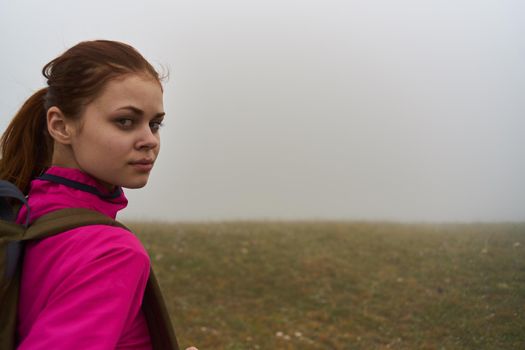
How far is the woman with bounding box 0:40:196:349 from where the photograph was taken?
4.76ft

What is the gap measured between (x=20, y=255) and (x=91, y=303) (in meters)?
0.34

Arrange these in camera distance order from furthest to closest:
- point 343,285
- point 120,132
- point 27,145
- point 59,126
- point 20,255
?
point 343,285 < point 27,145 < point 59,126 < point 120,132 < point 20,255

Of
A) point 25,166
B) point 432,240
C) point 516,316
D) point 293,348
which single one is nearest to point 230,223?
point 432,240

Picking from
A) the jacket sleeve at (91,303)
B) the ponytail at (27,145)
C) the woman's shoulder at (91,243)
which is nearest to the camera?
the jacket sleeve at (91,303)

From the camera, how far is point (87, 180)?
1.88 m

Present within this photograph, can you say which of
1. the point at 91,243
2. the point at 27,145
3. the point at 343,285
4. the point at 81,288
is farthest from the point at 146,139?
the point at 343,285

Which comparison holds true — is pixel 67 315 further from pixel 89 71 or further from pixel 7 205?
pixel 89 71

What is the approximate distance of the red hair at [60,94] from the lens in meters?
1.86

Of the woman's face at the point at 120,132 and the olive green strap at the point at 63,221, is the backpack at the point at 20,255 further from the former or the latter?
the woman's face at the point at 120,132

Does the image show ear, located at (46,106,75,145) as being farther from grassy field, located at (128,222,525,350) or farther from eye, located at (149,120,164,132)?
grassy field, located at (128,222,525,350)

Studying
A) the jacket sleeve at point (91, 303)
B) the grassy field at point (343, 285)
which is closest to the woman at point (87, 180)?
the jacket sleeve at point (91, 303)

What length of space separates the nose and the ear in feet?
0.86

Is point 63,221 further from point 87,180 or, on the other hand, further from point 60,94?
point 60,94

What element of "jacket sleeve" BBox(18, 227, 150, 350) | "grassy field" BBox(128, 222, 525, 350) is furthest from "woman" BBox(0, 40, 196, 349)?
"grassy field" BBox(128, 222, 525, 350)
